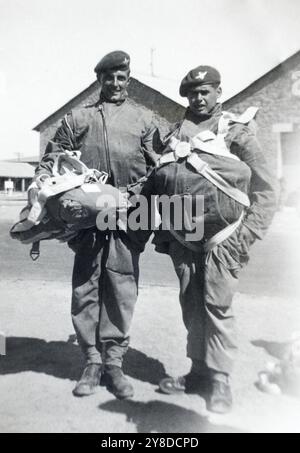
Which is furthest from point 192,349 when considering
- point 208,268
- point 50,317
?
point 50,317

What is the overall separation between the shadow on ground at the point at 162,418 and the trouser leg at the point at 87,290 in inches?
18.6

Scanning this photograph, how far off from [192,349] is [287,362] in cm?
70

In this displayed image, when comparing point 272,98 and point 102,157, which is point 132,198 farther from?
point 272,98

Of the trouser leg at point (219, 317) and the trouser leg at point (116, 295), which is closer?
the trouser leg at point (219, 317)

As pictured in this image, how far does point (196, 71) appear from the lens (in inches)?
109

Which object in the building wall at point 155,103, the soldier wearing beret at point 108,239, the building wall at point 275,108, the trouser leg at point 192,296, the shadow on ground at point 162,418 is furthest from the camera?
the building wall at point 155,103

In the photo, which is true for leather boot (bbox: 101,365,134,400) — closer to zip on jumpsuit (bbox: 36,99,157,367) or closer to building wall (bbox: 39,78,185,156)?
zip on jumpsuit (bbox: 36,99,157,367)

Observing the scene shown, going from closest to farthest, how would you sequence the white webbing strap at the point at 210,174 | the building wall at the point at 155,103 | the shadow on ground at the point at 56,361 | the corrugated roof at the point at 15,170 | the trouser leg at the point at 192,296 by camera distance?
the white webbing strap at the point at 210,174, the trouser leg at the point at 192,296, the shadow on ground at the point at 56,361, the building wall at the point at 155,103, the corrugated roof at the point at 15,170

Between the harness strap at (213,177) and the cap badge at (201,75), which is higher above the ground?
the cap badge at (201,75)

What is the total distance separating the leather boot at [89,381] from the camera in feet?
9.57

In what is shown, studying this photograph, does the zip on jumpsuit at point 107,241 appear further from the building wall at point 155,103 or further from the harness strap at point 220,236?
the building wall at point 155,103

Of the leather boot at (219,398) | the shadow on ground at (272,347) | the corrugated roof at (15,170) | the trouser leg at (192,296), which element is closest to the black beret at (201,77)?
the trouser leg at (192,296)
